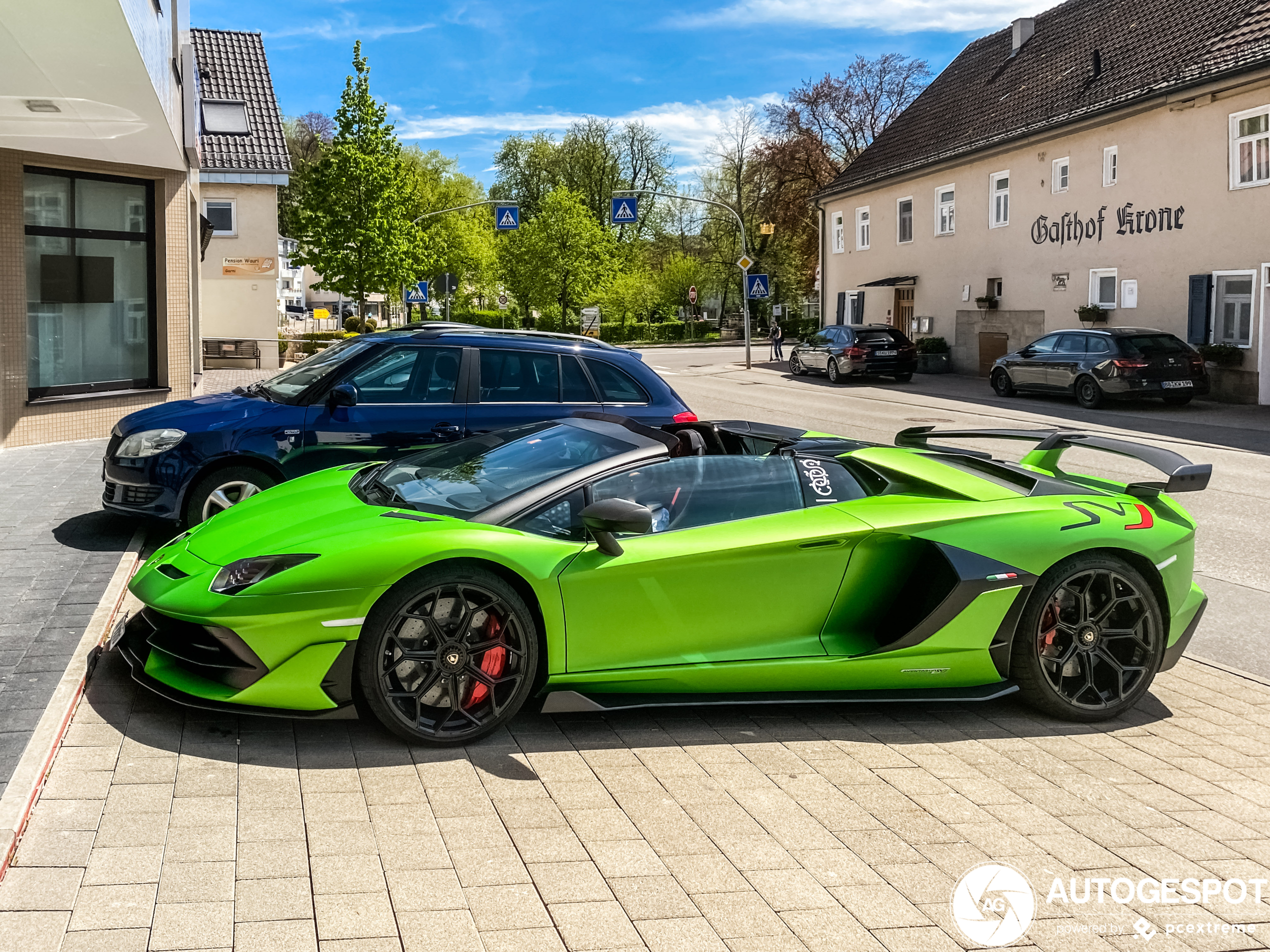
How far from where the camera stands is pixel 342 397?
321 inches

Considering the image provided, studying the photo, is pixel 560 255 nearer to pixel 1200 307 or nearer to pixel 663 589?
pixel 1200 307

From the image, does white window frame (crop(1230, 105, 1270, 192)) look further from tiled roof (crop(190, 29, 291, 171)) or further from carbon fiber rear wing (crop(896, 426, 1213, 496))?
tiled roof (crop(190, 29, 291, 171))

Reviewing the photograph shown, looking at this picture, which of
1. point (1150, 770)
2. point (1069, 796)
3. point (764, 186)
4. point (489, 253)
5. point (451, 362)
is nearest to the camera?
point (1069, 796)

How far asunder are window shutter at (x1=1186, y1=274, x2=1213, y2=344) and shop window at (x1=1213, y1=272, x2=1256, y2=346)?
4.6 inches

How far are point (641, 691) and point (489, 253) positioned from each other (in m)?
78.4

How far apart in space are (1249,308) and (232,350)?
24.8 metres

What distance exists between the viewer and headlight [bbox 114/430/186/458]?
26.1 feet

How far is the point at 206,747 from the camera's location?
14.7 feet

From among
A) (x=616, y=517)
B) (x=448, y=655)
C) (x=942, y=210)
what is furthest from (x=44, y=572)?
(x=942, y=210)

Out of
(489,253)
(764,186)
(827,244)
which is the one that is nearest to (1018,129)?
(827,244)

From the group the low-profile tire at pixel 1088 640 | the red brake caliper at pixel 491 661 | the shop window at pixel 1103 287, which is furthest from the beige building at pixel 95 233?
the shop window at pixel 1103 287

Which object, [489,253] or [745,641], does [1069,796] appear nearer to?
[745,641]

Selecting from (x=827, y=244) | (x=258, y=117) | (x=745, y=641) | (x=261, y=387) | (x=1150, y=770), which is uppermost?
(x=258, y=117)

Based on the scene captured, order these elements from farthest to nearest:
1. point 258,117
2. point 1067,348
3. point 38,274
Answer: point 258,117, point 1067,348, point 38,274
